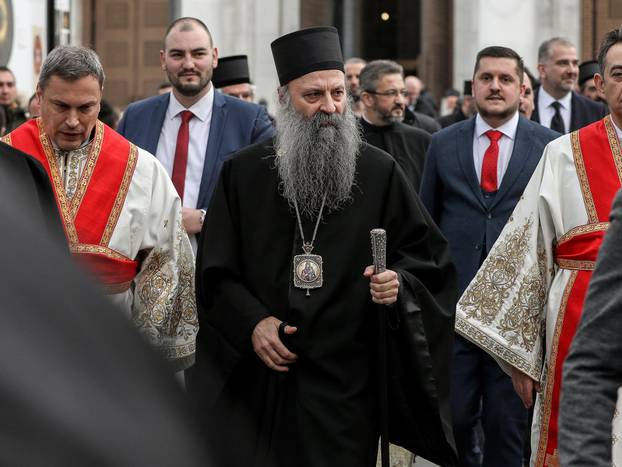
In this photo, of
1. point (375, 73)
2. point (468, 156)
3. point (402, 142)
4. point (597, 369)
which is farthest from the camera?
point (375, 73)

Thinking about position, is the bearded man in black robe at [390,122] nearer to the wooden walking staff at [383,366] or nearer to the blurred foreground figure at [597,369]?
the wooden walking staff at [383,366]

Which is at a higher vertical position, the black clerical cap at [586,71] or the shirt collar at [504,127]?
the black clerical cap at [586,71]

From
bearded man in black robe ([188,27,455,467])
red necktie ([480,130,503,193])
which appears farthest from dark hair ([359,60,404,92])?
bearded man in black robe ([188,27,455,467])

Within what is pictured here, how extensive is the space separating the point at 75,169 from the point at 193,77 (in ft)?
5.00

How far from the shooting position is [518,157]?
5.90 meters

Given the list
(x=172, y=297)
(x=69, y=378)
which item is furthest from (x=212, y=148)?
(x=69, y=378)

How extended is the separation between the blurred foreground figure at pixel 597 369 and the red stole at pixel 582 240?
7.21ft

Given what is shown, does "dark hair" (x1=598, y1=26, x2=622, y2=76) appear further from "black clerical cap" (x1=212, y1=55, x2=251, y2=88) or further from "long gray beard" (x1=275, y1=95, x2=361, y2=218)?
"black clerical cap" (x1=212, y1=55, x2=251, y2=88)

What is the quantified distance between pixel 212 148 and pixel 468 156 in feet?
4.10

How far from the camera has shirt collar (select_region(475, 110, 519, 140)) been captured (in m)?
6.06

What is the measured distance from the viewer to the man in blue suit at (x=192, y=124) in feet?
19.4

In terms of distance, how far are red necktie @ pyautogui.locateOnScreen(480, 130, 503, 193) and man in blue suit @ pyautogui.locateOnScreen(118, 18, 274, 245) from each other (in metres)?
1.07

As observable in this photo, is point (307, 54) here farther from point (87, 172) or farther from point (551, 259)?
point (551, 259)

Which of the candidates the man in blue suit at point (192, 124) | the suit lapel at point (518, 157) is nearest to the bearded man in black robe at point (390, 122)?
the suit lapel at point (518, 157)
